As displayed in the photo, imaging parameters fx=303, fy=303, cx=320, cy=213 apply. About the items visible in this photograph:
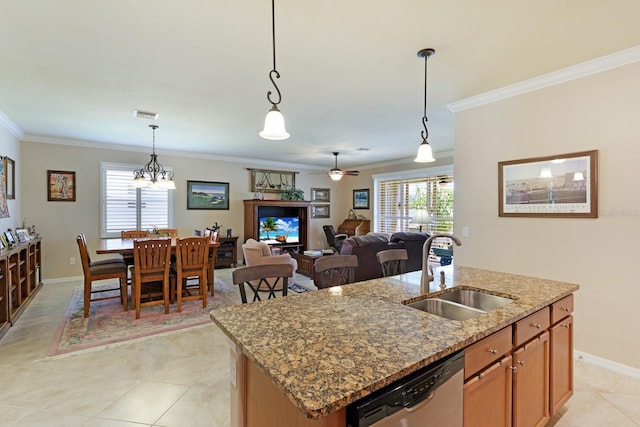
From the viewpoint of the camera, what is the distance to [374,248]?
16.1 ft

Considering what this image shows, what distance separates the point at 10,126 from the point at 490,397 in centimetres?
646

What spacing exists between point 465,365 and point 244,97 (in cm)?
319

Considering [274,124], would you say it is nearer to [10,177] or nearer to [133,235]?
[133,235]

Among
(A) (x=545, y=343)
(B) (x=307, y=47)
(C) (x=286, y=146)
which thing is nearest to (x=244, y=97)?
(B) (x=307, y=47)

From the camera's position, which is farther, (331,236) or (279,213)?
(331,236)

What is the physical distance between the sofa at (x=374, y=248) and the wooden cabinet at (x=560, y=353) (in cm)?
297

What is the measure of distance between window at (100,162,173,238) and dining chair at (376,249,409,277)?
16.5ft

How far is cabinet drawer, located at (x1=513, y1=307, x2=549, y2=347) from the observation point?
5.02 ft

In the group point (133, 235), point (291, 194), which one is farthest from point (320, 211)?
point (133, 235)

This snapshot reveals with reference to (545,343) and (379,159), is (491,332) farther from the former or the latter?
(379,159)

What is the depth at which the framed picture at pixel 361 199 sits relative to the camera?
28.2 feet

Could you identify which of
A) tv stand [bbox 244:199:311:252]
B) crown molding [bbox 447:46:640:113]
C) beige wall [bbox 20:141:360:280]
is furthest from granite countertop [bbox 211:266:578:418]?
tv stand [bbox 244:199:311:252]

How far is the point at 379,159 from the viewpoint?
24.7 ft

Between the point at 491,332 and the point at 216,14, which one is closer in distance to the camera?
the point at 491,332
